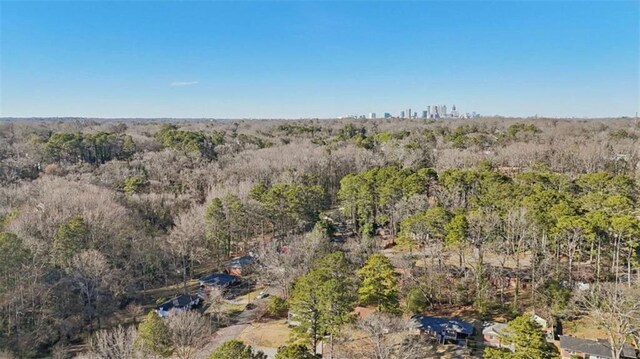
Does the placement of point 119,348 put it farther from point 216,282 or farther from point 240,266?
point 240,266

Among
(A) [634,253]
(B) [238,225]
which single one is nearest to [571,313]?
(A) [634,253]

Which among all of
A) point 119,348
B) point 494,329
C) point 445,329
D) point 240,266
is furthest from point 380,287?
A: point 240,266

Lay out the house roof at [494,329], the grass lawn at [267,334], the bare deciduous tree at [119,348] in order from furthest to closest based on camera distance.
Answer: the grass lawn at [267,334] < the house roof at [494,329] < the bare deciduous tree at [119,348]

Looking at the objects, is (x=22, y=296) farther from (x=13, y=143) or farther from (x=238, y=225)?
(x=13, y=143)

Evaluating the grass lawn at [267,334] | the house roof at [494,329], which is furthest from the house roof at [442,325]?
the grass lawn at [267,334]

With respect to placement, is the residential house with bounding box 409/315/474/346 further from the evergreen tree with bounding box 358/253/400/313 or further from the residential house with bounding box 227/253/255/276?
the residential house with bounding box 227/253/255/276

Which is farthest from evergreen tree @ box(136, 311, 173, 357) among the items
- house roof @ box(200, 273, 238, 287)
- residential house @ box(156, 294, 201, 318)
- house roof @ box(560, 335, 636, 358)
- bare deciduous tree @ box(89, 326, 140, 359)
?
house roof @ box(560, 335, 636, 358)

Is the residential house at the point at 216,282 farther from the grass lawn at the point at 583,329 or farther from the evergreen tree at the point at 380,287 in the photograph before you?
the grass lawn at the point at 583,329
